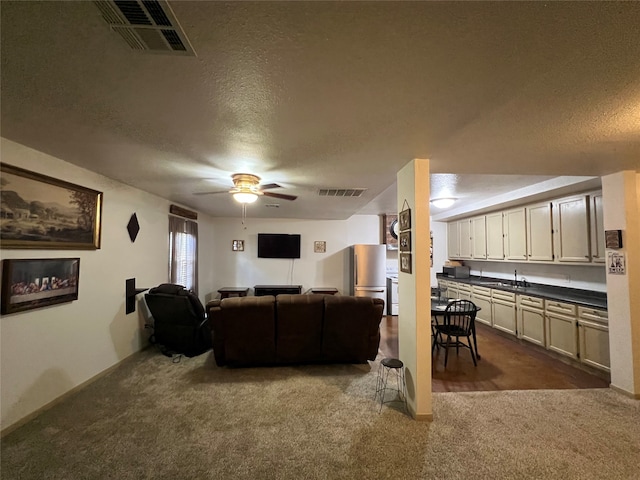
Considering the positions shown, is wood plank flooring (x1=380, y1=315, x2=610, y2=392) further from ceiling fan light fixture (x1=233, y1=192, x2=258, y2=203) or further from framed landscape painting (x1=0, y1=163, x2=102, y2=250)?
framed landscape painting (x1=0, y1=163, x2=102, y2=250)

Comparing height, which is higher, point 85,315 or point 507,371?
point 85,315

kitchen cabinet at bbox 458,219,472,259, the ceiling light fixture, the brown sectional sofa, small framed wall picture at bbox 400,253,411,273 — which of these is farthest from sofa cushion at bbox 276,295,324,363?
kitchen cabinet at bbox 458,219,472,259

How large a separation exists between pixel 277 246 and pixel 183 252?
7.04ft

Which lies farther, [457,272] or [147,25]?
[457,272]

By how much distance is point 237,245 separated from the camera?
653 cm

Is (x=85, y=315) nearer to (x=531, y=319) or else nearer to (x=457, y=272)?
(x=531, y=319)

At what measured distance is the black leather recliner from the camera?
3.54m

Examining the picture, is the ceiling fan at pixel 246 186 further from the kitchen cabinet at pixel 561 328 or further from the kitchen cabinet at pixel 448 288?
the kitchen cabinet at pixel 448 288

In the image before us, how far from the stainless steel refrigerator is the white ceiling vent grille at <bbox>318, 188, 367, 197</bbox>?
239 centimetres

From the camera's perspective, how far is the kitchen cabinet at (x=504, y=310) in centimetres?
433

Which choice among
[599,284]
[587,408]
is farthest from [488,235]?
[587,408]

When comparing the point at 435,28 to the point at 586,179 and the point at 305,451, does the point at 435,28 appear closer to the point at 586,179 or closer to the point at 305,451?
the point at 305,451

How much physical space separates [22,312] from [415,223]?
133 inches

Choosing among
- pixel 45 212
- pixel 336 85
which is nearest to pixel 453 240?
pixel 336 85
